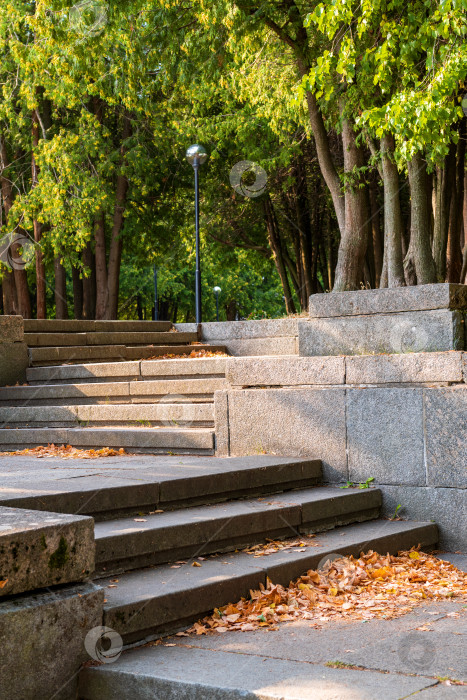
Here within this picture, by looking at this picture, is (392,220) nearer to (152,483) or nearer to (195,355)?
(195,355)

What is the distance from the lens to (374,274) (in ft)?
73.4

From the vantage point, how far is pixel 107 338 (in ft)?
42.1

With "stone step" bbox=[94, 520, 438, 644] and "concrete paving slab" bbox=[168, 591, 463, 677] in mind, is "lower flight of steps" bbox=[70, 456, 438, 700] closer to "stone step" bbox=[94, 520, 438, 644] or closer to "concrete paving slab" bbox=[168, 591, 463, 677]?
"stone step" bbox=[94, 520, 438, 644]

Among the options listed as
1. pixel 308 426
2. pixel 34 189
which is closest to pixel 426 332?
pixel 308 426

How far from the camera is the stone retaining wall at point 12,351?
1097cm

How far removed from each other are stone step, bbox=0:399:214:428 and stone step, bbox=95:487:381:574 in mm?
1864

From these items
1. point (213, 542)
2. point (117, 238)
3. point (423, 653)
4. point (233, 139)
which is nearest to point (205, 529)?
point (213, 542)

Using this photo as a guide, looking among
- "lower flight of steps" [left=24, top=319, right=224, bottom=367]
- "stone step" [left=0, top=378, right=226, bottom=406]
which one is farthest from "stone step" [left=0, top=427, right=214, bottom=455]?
"lower flight of steps" [left=24, top=319, right=224, bottom=367]

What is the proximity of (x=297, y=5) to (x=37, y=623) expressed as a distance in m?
13.3

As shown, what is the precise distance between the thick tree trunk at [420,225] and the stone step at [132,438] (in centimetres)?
573

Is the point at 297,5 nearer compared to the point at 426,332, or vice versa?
the point at 426,332

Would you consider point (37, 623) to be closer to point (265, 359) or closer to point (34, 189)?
point (265, 359)

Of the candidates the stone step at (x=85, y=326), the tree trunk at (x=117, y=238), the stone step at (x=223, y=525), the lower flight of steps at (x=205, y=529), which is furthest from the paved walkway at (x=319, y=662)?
the tree trunk at (x=117, y=238)

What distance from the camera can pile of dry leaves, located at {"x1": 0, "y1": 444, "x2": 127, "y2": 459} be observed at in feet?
25.6
